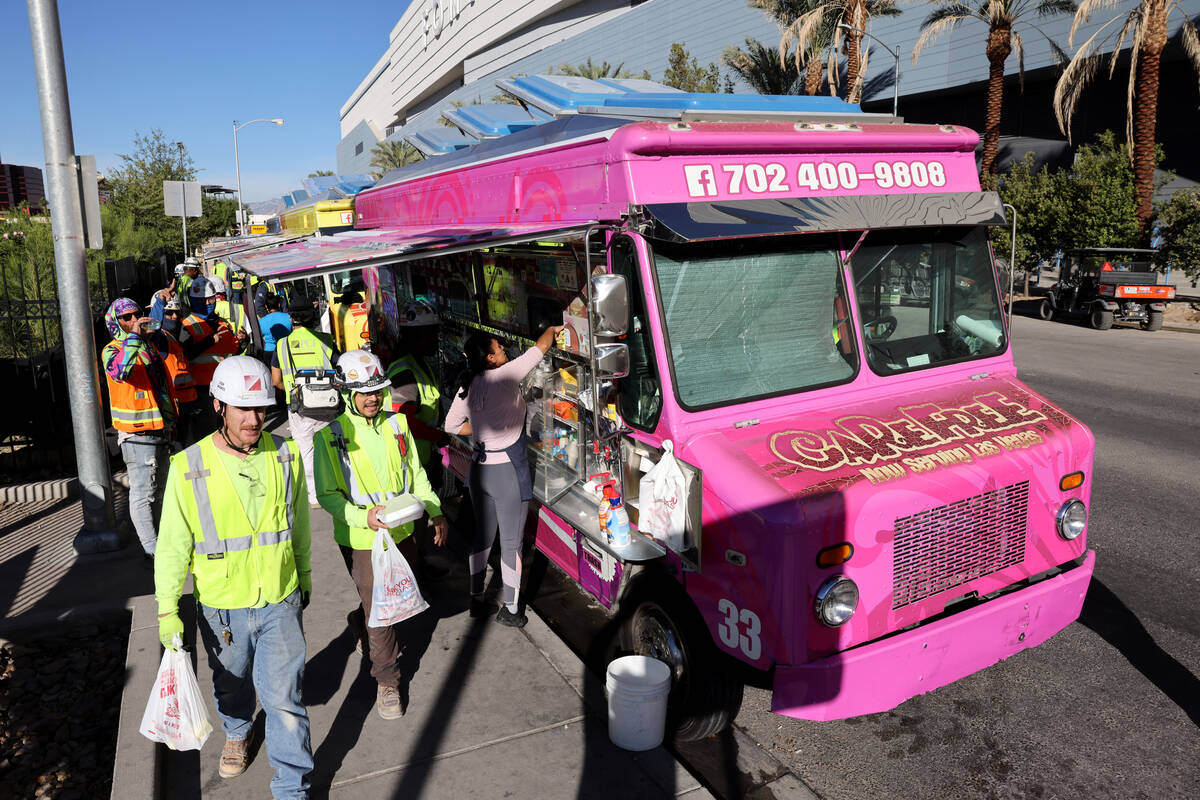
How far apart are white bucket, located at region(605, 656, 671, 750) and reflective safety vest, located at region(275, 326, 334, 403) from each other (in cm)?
398

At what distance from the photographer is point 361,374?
4.04m

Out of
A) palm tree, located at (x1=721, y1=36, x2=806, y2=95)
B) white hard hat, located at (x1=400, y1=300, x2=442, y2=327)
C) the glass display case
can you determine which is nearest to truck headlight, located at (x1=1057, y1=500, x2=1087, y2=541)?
the glass display case

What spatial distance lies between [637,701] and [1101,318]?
63.7ft

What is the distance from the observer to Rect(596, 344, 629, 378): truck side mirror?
3945 millimetres

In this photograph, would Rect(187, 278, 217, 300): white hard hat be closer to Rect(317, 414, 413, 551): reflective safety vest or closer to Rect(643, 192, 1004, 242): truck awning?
Rect(317, 414, 413, 551): reflective safety vest

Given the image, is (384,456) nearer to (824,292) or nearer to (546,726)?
(546,726)

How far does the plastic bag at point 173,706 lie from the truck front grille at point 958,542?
2926mm

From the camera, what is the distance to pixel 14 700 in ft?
15.0

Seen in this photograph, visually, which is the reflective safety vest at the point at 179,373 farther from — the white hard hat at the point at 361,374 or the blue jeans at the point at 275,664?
the blue jeans at the point at 275,664

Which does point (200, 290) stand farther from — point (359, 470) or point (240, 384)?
point (240, 384)

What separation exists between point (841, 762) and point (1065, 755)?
1050 mm

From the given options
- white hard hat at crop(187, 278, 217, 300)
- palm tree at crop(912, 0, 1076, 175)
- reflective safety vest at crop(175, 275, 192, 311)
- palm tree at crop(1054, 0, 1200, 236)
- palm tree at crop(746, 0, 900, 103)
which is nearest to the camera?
white hard hat at crop(187, 278, 217, 300)

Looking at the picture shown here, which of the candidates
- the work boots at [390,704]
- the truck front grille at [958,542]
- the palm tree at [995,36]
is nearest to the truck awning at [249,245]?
the work boots at [390,704]

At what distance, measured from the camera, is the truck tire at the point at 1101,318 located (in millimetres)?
19406
